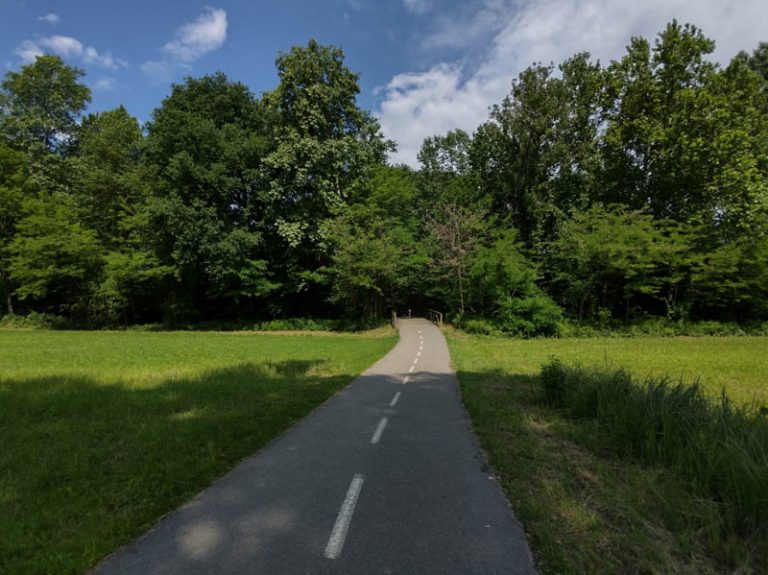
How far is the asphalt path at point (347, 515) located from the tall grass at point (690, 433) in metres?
2.48

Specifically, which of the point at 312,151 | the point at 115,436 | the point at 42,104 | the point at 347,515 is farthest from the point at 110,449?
the point at 42,104

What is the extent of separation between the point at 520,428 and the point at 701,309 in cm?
3492

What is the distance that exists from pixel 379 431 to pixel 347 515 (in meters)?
2.88

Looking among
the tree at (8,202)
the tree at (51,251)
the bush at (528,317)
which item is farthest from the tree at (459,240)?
the tree at (8,202)

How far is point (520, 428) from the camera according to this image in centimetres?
708

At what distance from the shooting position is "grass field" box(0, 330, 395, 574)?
12.0ft

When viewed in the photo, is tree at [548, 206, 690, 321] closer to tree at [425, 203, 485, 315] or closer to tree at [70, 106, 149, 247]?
tree at [425, 203, 485, 315]

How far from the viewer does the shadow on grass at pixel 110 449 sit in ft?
11.8

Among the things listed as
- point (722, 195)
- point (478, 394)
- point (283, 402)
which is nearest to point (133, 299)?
point (283, 402)

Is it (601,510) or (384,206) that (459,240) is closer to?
(384,206)

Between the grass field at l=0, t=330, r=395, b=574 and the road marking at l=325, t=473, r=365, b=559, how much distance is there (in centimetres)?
192

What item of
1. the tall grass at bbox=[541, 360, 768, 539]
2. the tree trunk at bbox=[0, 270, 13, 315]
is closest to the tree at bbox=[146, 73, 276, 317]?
the tree trunk at bbox=[0, 270, 13, 315]

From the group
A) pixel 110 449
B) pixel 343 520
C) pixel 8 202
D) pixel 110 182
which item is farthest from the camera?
pixel 110 182

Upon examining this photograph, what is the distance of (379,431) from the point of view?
6797 millimetres
